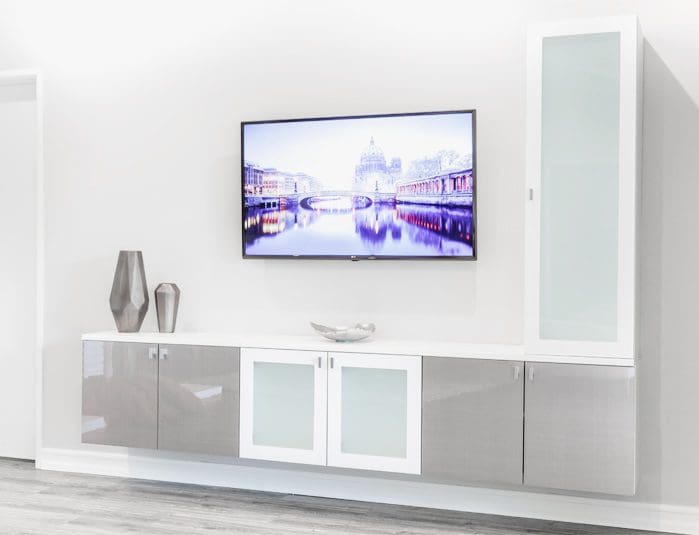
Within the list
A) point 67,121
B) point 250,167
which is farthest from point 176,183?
point 67,121

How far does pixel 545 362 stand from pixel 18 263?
296 cm

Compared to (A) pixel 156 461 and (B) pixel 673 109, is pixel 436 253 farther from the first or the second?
(A) pixel 156 461

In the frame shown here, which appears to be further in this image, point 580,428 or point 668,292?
point 668,292

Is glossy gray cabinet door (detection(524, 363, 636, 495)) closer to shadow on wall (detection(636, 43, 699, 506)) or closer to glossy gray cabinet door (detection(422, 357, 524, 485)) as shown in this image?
glossy gray cabinet door (detection(422, 357, 524, 485))

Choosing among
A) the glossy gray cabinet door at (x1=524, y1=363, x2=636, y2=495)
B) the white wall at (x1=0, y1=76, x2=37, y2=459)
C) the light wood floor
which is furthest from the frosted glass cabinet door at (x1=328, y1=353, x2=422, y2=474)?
the white wall at (x1=0, y1=76, x2=37, y2=459)

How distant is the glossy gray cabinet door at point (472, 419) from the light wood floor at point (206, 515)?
0.92 ft

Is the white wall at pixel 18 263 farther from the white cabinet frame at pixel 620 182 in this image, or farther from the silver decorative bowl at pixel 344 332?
the white cabinet frame at pixel 620 182

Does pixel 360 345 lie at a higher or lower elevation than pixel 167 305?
lower

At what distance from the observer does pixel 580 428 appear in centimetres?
319

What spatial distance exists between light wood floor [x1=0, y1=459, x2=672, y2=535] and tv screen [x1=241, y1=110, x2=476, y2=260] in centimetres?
115

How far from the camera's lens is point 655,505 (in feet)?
11.3

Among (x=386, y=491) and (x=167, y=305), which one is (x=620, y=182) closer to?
(x=386, y=491)

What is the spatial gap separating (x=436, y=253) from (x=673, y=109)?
3.81ft

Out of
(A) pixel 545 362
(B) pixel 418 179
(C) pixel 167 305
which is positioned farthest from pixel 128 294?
(A) pixel 545 362
